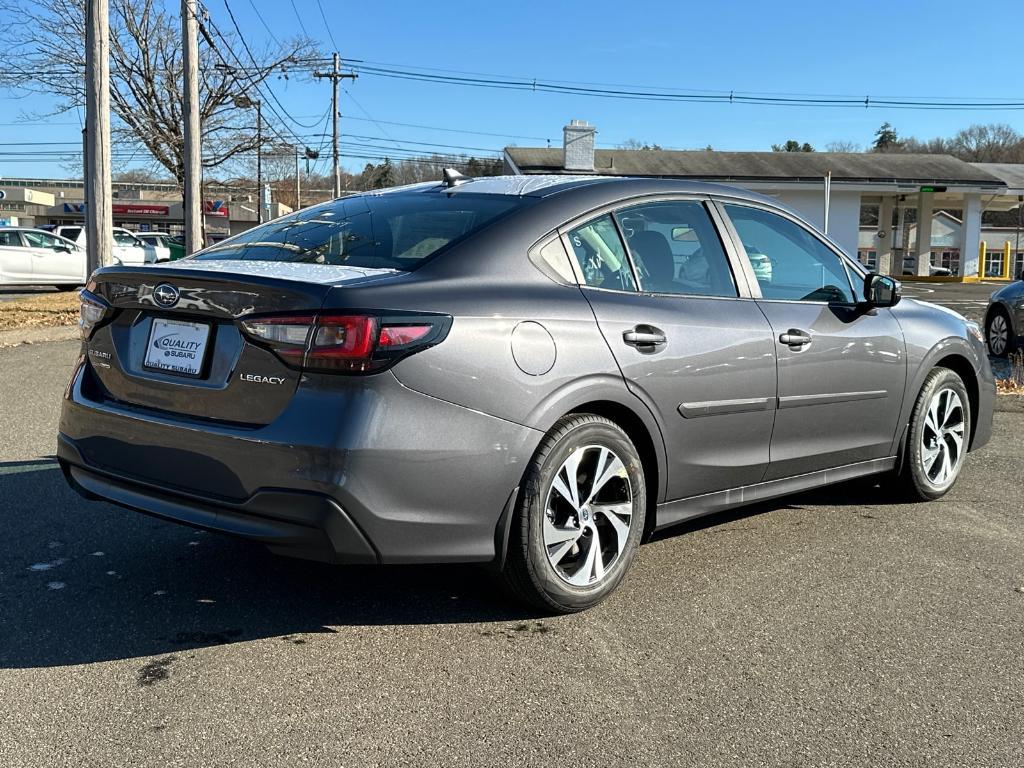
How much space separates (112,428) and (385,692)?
1.39m

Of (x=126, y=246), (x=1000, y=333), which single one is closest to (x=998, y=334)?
(x=1000, y=333)

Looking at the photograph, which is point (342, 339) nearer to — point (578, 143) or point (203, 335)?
point (203, 335)

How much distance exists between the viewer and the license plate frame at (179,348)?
3314 mm

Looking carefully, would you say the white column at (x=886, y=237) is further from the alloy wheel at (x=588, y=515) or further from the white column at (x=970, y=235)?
the alloy wheel at (x=588, y=515)

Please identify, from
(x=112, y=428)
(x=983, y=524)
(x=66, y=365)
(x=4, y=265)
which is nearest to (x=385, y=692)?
(x=112, y=428)

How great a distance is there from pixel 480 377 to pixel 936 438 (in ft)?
10.6

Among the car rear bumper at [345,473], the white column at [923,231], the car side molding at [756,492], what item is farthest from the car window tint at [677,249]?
the white column at [923,231]

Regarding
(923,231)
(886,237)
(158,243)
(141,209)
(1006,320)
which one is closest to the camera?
(1006,320)

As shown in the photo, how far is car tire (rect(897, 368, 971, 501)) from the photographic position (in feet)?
17.1

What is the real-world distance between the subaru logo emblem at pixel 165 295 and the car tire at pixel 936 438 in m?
3.70

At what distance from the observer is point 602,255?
390 cm

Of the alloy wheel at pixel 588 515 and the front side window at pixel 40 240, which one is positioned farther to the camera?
the front side window at pixel 40 240

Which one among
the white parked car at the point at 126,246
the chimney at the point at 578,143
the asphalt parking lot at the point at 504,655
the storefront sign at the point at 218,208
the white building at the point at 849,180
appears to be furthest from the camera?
the storefront sign at the point at 218,208

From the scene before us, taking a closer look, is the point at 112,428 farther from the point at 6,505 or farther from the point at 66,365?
the point at 66,365
